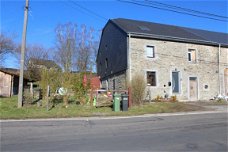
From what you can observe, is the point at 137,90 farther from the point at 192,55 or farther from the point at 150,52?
the point at 192,55

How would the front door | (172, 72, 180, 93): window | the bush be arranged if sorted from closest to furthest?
the bush < (172, 72, 180, 93): window < the front door

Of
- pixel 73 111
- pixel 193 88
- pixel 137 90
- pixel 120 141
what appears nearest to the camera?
pixel 120 141

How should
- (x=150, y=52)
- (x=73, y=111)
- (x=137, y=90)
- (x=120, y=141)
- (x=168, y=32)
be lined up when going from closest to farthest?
(x=120, y=141), (x=73, y=111), (x=137, y=90), (x=150, y=52), (x=168, y=32)

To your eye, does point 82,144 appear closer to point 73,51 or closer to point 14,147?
point 14,147

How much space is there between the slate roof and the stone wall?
627 mm

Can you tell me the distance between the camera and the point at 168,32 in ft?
91.3

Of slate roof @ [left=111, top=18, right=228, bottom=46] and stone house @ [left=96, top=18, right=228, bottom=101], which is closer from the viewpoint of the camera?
stone house @ [left=96, top=18, right=228, bottom=101]

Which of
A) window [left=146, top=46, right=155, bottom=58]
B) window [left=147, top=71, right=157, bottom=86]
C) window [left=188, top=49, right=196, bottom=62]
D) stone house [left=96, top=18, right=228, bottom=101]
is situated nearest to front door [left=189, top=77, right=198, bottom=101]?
stone house [left=96, top=18, right=228, bottom=101]

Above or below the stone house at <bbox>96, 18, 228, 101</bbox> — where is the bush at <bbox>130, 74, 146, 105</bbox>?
below

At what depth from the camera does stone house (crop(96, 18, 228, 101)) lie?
81.9 ft

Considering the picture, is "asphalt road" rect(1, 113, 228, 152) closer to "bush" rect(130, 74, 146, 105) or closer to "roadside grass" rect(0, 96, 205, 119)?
"roadside grass" rect(0, 96, 205, 119)

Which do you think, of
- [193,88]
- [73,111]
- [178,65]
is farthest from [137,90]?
[193,88]

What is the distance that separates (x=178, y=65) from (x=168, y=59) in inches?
47.9

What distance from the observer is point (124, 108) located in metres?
18.1
